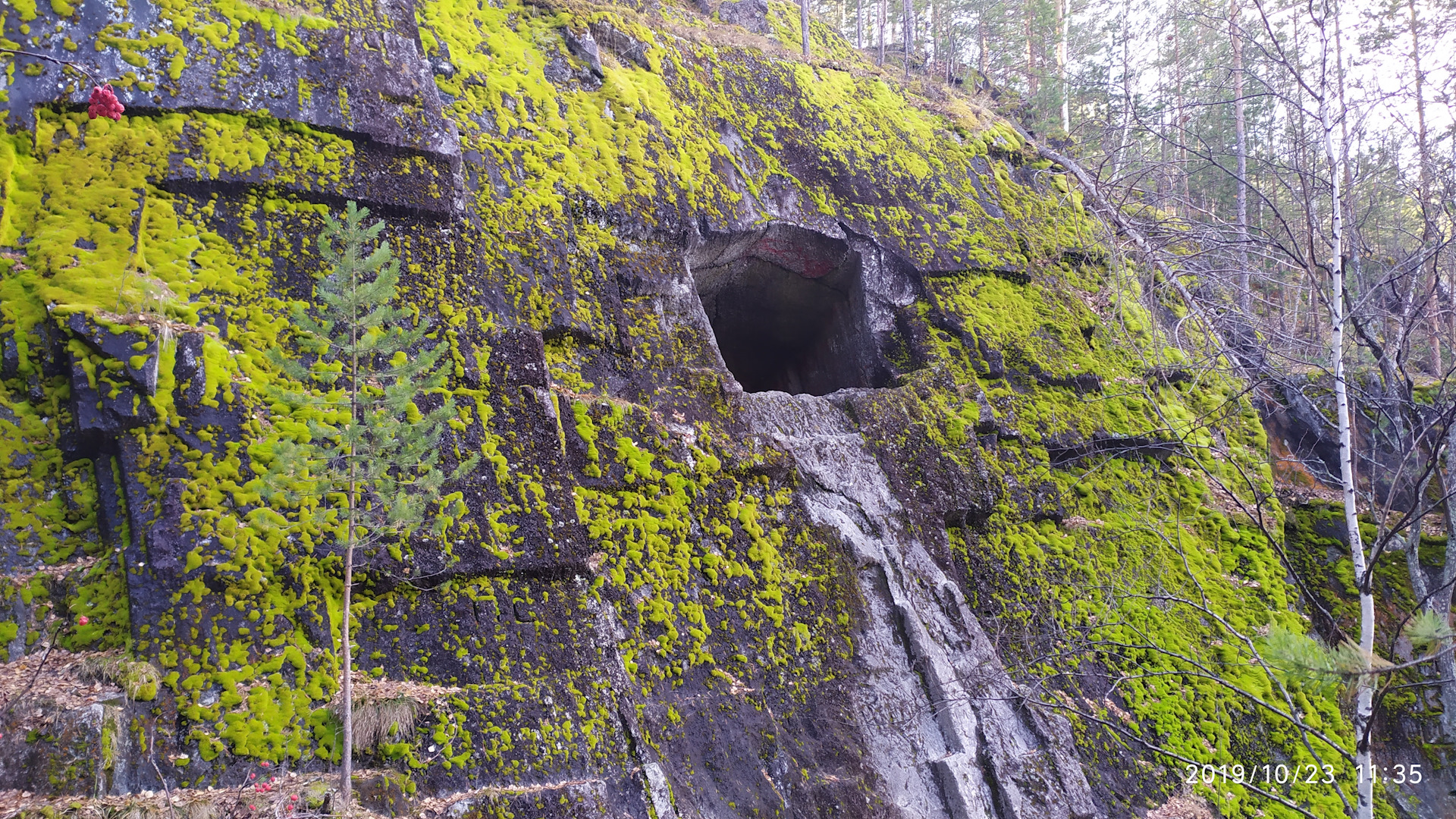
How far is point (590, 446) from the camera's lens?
7668 millimetres

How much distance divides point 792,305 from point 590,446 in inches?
221

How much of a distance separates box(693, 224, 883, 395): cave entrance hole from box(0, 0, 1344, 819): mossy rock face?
9 centimetres

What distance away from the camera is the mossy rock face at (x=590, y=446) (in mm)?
5664

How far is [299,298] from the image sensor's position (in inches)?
274

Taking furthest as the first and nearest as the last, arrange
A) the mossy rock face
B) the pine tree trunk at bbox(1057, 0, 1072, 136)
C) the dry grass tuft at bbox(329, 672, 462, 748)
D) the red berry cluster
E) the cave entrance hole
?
the pine tree trunk at bbox(1057, 0, 1072, 136) → the cave entrance hole → the mossy rock face → the dry grass tuft at bbox(329, 672, 462, 748) → the red berry cluster

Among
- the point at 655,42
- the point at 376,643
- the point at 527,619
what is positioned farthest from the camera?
the point at 655,42

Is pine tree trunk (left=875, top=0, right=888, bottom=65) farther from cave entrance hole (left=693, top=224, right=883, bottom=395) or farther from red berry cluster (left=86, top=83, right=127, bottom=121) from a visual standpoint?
red berry cluster (left=86, top=83, right=127, bottom=121)

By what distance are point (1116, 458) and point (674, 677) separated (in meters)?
7.33

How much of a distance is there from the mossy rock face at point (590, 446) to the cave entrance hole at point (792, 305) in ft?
0.29

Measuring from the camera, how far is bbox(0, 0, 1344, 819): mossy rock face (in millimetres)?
5664

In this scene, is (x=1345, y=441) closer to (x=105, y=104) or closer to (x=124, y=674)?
(x=105, y=104)

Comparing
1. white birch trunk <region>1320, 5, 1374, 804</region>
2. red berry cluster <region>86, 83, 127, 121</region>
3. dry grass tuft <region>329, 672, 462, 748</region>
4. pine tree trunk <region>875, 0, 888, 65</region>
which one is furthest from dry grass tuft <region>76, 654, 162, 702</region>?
pine tree trunk <region>875, 0, 888, 65</region>

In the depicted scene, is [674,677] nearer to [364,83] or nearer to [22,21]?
[364,83]

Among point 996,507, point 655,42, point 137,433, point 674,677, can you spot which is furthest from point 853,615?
point 655,42
